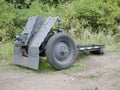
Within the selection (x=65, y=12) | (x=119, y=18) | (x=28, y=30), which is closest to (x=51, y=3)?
(x=65, y=12)

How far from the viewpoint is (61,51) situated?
223 inches

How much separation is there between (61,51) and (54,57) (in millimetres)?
280

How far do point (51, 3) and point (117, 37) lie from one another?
5.13m

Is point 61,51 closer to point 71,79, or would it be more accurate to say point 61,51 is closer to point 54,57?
point 54,57

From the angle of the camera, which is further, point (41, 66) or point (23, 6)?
point (23, 6)

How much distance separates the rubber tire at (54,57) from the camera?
5.39m

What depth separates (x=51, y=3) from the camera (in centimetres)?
1381

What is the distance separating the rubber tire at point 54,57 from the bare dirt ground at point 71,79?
25 centimetres

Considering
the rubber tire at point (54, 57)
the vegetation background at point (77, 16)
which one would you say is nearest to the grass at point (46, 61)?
the rubber tire at point (54, 57)

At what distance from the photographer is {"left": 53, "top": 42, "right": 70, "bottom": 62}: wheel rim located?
5555mm

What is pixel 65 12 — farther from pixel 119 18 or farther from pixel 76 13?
pixel 119 18

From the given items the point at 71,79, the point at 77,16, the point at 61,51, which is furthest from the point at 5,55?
the point at 77,16

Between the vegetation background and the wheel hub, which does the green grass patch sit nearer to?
the wheel hub

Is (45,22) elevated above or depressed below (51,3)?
below
